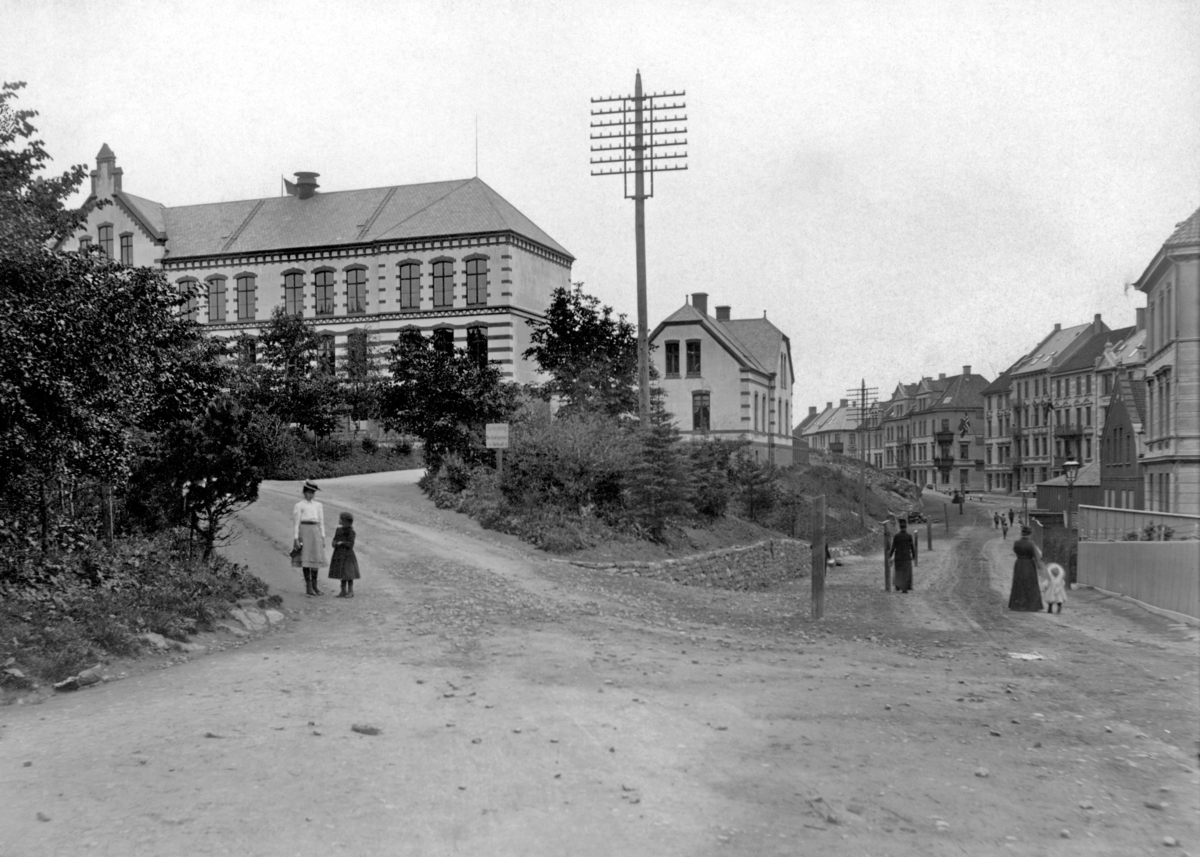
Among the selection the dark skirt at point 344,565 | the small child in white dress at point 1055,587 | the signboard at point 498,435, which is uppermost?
the signboard at point 498,435

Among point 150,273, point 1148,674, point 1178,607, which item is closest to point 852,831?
point 1148,674

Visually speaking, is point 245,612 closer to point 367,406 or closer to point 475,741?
point 475,741

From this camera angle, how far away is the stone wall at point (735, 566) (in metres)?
25.7

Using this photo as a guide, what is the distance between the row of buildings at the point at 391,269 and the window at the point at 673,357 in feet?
0.21

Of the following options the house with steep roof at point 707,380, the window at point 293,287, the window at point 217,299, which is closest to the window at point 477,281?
the window at point 293,287

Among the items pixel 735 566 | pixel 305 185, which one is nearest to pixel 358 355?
pixel 305 185

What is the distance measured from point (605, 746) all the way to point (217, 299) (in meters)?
52.9

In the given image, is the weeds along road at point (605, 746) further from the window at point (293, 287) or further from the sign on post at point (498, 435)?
the window at point (293, 287)

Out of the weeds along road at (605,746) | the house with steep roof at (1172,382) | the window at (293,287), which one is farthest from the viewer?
the window at (293,287)

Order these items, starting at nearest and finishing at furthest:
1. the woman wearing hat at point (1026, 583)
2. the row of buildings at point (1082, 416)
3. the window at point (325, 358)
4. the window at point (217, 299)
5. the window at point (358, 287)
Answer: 1. the woman wearing hat at point (1026, 583)
2. the row of buildings at point (1082, 416)
3. the window at point (325, 358)
4. the window at point (358, 287)
5. the window at point (217, 299)

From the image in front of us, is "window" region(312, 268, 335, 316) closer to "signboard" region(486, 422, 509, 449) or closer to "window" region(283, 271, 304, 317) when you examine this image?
"window" region(283, 271, 304, 317)

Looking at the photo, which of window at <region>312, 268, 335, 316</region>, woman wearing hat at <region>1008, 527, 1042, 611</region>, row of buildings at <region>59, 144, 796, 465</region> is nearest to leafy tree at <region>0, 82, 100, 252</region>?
woman wearing hat at <region>1008, 527, 1042, 611</region>

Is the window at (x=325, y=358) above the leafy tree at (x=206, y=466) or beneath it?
above

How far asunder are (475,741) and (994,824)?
377cm
